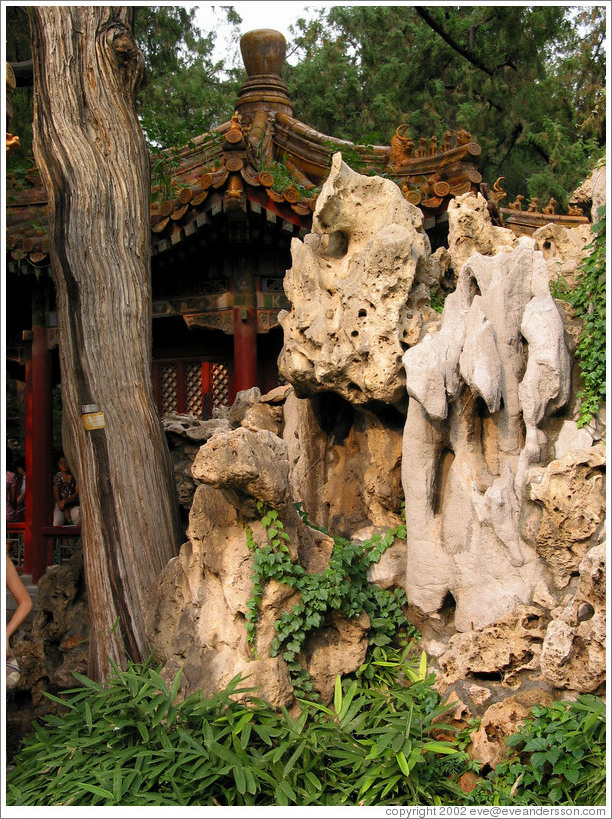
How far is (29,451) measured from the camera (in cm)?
928

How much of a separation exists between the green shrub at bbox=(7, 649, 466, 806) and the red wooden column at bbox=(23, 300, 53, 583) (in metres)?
4.30

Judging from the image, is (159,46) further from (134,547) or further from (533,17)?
(134,547)

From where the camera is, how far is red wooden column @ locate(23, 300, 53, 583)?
8.97 metres

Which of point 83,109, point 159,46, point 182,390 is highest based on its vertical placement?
point 159,46

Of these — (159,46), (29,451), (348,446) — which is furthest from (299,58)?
A: (348,446)

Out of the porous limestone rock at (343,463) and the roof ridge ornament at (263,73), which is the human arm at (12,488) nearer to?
the roof ridge ornament at (263,73)

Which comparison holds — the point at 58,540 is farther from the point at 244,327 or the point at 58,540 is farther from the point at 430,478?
the point at 430,478

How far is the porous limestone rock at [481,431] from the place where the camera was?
468cm

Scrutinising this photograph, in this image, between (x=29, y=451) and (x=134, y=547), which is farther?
(x=29, y=451)

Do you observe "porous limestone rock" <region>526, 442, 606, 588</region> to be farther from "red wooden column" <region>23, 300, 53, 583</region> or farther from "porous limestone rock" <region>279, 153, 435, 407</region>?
"red wooden column" <region>23, 300, 53, 583</region>

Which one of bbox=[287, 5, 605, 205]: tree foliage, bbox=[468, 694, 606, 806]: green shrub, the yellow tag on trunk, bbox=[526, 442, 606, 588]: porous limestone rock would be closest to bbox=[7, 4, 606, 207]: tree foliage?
bbox=[287, 5, 605, 205]: tree foliage

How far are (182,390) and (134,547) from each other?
A: 4243 mm

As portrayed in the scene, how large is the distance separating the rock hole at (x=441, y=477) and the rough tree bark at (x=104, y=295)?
1.87 metres

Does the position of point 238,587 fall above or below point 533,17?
below
